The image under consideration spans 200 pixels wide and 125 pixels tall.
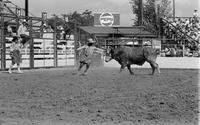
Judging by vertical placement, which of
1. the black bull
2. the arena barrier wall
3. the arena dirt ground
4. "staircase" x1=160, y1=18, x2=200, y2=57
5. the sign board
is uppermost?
the sign board

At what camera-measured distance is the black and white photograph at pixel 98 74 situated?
892 cm

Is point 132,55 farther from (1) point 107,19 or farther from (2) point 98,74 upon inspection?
(1) point 107,19

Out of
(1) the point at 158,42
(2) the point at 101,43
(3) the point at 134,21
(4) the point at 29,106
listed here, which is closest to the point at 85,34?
(2) the point at 101,43

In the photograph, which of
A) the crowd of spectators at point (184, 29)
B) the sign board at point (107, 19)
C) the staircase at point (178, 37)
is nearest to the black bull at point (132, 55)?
the staircase at point (178, 37)

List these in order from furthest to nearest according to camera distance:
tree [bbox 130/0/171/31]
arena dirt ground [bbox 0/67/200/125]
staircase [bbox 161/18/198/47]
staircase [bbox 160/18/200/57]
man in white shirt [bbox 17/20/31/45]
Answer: tree [bbox 130/0/171/31], staircase [bbox 161/18/198/47], staircase [bbox 160/18/200/57], man in white shirt [bbox 17/20/31/45], arena dirt ground [bbox 0/67/200/125]

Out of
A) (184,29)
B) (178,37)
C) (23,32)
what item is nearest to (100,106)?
(23,32)

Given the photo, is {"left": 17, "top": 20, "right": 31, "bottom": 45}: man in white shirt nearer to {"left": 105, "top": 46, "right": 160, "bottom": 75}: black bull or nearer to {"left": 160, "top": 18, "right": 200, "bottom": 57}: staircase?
{"left": 105, "top": 46, "right": 160, "bottom": 75}: black bull

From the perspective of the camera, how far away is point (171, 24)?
3562cm

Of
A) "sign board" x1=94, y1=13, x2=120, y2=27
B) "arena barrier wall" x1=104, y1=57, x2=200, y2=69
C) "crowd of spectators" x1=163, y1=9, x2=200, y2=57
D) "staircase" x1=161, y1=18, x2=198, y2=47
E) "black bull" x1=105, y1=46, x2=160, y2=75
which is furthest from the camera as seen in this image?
"sign board" x1=94, y1=13, x2=120, y2=27

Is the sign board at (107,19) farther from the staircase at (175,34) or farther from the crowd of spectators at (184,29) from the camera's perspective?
the crowd of spectators at (184,29)

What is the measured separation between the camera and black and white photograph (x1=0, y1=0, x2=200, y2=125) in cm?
892

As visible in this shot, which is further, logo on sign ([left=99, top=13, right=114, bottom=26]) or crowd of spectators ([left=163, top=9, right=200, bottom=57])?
logo on sign ([left=99, top=13, right=114, bottom=26])

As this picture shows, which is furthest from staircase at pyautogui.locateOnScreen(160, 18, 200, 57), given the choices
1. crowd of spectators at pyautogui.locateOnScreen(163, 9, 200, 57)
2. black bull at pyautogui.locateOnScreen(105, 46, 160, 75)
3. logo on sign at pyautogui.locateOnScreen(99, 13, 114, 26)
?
black bull at pyautogui.locateOnScreen(105, 46, 160, 75)

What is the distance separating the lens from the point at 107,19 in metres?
40.7
